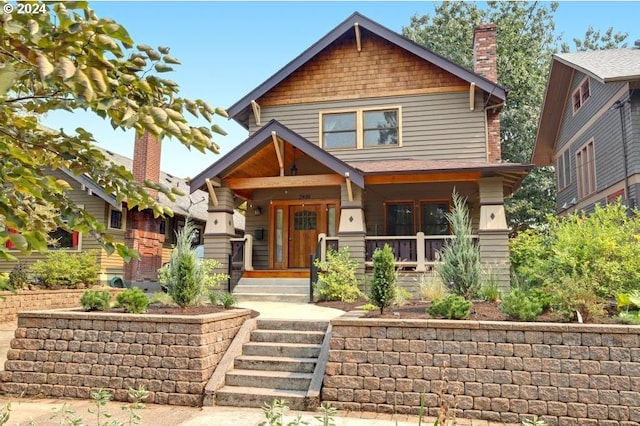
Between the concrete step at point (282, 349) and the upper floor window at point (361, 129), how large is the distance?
27.1ft

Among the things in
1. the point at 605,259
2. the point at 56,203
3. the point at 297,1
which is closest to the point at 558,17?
the point at 297,1

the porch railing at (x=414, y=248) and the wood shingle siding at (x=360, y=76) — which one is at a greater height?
the wood shingle siding at (x=360, y=76)

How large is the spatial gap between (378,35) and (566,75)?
29.9 ft

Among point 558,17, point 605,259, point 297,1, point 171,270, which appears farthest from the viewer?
point 558,17

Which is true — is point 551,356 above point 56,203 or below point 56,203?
below

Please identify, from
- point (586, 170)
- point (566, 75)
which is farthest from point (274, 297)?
point (566, 75)

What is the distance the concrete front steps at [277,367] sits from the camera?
577 cm

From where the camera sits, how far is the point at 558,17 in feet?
99.6

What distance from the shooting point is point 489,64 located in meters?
14.2

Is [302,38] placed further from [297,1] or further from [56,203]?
[56,203]

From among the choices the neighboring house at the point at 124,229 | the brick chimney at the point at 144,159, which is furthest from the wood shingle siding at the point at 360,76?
the brick chimney at the point at 144,159

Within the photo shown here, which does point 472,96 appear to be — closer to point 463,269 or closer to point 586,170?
point 463,269

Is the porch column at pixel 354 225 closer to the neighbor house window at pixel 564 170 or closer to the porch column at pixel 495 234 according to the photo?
the porch column at pixel 495 234

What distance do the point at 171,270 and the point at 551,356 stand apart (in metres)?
5.78
